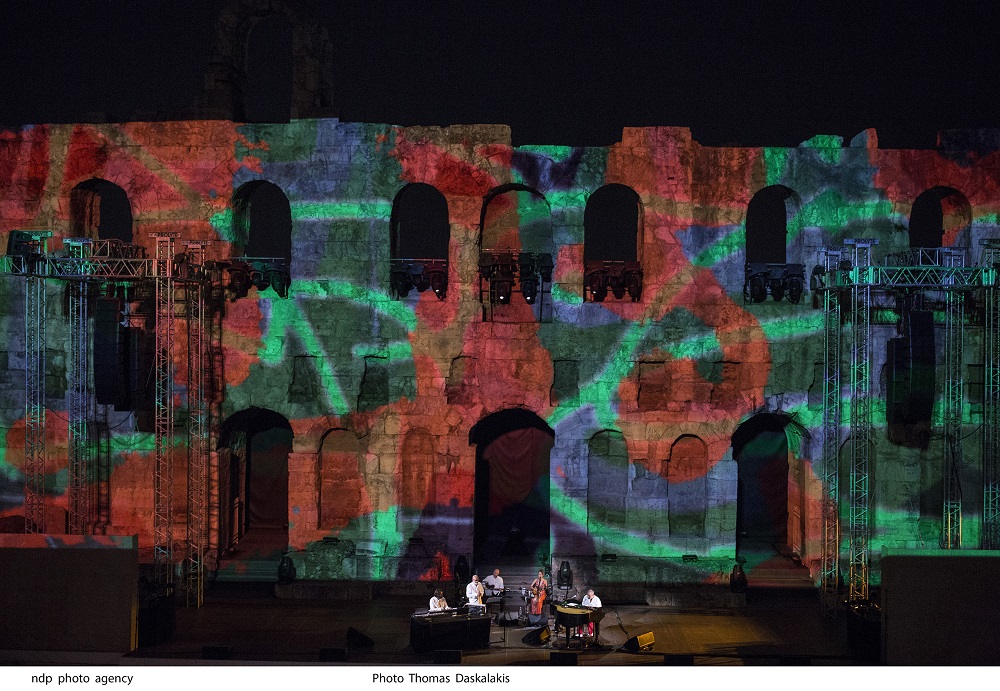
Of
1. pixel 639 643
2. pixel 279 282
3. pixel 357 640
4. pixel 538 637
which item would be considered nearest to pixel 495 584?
pixel 538 637

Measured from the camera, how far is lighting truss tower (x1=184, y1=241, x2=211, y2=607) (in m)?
20.9

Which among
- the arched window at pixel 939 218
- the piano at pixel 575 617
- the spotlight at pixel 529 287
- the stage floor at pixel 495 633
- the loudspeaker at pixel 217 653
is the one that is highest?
the arched window at pixel 939 218

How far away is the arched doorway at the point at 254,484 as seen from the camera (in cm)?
2300

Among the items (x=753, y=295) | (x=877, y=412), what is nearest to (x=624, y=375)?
(x=753, y=295)

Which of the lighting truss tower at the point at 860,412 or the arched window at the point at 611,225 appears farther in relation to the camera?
the arched window at the point at 611,225

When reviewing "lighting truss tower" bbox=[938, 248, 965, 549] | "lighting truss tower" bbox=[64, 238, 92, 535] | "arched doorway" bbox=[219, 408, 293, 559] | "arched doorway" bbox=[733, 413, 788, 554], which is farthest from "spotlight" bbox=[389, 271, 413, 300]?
"lighting truss tower" bbox=[938, 248, 965, 549]

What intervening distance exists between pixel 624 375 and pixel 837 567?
5.58 meters

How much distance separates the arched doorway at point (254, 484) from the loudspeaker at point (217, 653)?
5.64 meters

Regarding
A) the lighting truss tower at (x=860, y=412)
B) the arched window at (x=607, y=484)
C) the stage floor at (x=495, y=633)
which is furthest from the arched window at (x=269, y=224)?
the lighting truss tower at (x=860, y=412)

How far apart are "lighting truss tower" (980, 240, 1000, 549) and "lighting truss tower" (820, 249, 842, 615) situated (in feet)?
9.02

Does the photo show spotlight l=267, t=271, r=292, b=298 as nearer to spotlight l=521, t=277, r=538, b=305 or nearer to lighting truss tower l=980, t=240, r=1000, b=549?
spotlight l=521, t=277, r=538, b=305

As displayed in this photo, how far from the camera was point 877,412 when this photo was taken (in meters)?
22.1

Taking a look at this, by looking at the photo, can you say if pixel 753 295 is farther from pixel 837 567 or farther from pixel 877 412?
pixel 837 567

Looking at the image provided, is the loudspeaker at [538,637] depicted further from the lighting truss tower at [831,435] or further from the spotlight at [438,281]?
the spotlight at [438,281]
